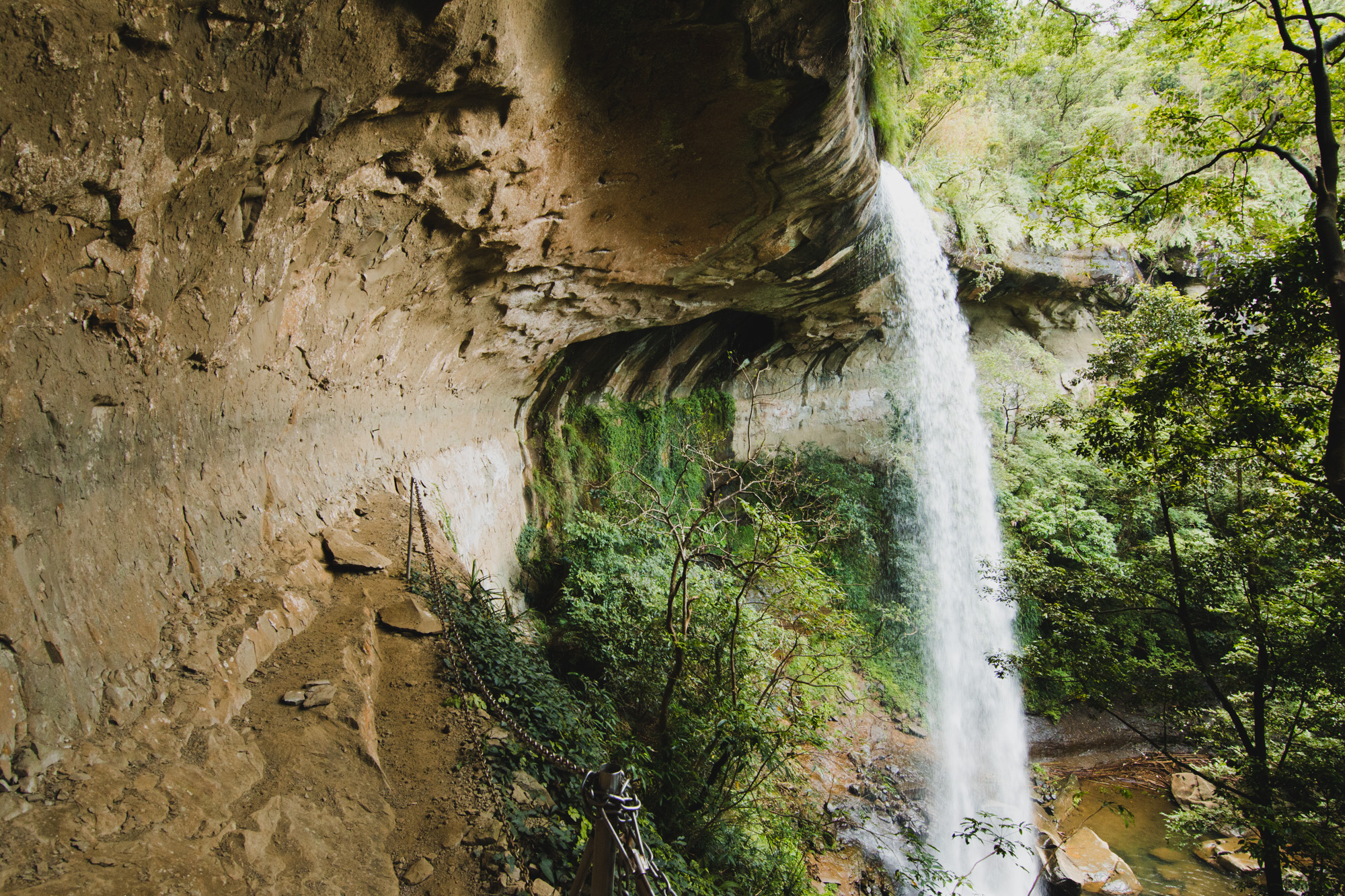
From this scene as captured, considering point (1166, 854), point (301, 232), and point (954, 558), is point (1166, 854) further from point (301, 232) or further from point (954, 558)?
point (301, 232)

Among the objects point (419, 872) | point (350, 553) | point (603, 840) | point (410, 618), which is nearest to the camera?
point (603, 840)

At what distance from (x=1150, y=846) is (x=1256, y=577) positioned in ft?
21.0

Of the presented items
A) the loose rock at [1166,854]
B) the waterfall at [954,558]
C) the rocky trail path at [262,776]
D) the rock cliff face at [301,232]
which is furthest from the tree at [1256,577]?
the rocky trail path at [262,776]

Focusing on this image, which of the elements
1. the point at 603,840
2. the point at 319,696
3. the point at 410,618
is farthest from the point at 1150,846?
the point at 319,696

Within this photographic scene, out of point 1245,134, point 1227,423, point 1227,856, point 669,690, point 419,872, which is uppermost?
point 1245,134

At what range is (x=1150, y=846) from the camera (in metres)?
9.42

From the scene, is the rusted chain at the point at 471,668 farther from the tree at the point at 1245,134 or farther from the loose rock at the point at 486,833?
the tree at the point at 1245,134

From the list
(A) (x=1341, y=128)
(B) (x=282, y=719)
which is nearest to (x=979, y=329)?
(A) (x=1341, y=128)

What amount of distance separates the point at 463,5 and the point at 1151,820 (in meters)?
14.0

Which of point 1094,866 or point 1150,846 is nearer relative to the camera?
point 1094,866

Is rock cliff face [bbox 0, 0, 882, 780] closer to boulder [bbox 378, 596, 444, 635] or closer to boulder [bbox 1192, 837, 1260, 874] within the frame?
boulder [bbox 378, 596, 444, 635]

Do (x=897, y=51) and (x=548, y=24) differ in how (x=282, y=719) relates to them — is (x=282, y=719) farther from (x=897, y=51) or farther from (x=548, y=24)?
(x=897, y=51)

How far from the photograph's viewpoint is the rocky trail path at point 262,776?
2.15 m

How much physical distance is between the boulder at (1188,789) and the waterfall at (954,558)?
2149 millimetres
